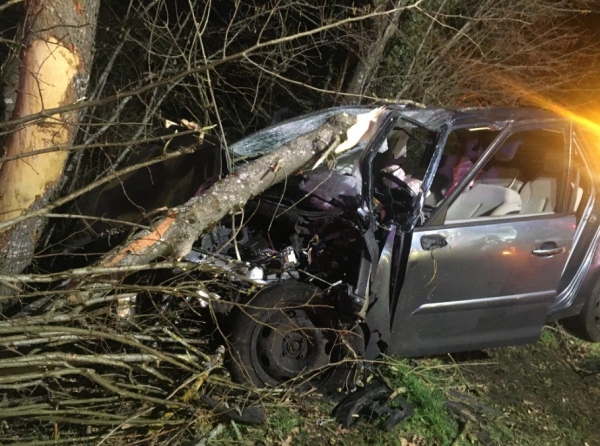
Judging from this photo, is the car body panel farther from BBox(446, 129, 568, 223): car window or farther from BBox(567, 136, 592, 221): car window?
BBox(567, 136, 592, 221): car window

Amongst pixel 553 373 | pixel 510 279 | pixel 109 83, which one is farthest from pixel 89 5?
pixel 553 373

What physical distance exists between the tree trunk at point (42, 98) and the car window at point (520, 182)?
234 cm

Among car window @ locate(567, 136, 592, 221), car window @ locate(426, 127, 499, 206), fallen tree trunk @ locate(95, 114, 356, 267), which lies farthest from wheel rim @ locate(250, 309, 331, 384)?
car window @ locate(567, 136, 592, 221)

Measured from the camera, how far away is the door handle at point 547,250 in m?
3.66

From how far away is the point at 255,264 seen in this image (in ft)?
11.8

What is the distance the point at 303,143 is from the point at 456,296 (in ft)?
4.53

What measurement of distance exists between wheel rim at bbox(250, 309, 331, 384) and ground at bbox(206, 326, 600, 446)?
0.18 meters

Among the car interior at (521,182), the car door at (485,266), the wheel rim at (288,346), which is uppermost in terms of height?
the car interior at (521,182)

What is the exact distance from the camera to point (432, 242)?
3379 mm

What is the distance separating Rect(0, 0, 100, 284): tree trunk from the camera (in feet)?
10.4

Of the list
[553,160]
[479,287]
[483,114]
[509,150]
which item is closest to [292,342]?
[479,287]

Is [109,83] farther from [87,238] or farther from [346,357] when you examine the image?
[346,357]

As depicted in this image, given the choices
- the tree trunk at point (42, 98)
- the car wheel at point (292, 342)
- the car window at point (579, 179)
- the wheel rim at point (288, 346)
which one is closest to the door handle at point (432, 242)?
the car wheel at point (292, 342)

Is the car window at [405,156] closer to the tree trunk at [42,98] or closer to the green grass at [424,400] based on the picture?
the green grass at [424,400]
